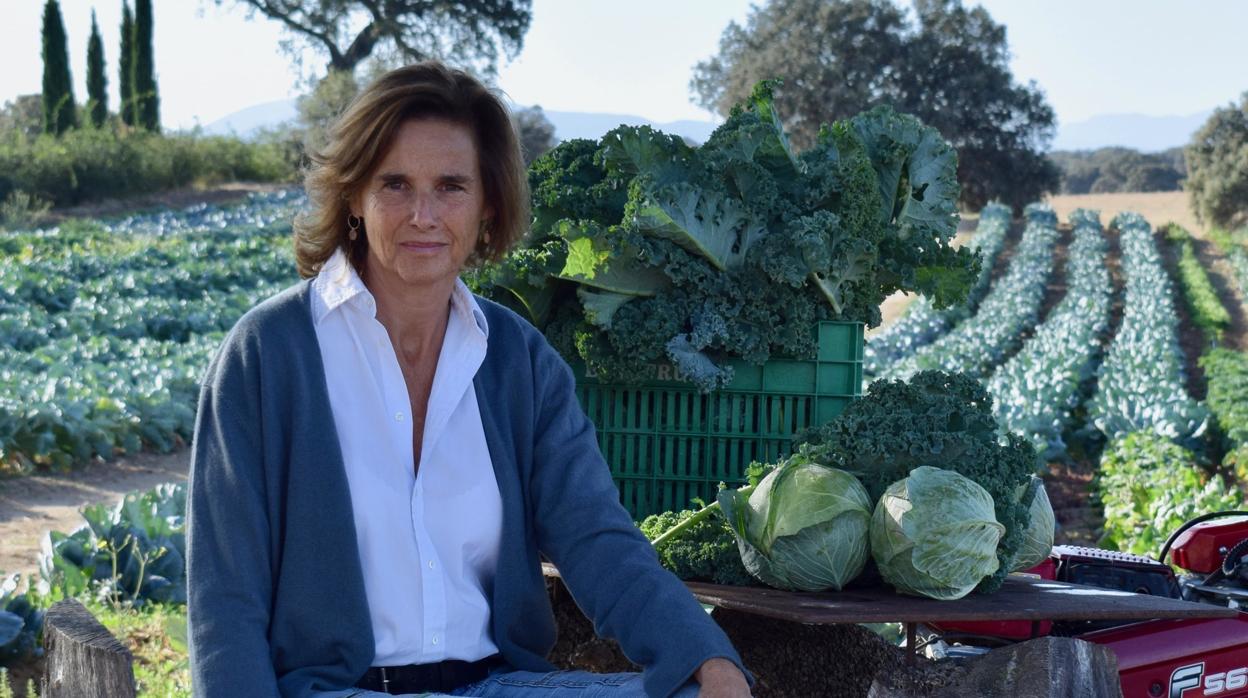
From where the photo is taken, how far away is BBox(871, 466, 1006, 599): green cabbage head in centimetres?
253

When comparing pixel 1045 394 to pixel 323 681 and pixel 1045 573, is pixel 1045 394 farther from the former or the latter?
pixel 323 681

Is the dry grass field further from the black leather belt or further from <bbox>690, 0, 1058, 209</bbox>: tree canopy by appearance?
the black leather belt

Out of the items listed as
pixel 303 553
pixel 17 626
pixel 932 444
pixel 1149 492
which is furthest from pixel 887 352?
pixel 303 553

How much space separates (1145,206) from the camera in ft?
163

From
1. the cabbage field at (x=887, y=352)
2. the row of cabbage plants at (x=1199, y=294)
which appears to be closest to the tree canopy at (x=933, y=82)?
the row of cabbage plants at (x=1199, y=294)

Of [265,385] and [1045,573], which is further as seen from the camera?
[1045,573]

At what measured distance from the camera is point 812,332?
3375 mm

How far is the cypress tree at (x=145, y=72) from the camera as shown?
43.0 m

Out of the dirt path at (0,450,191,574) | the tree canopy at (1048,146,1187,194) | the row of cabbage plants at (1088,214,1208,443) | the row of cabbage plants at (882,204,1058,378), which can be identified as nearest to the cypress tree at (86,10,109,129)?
the row of cabbage plants at (882,204,1058,378)

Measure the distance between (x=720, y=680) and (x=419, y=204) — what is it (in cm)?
109

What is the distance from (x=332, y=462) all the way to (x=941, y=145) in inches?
84.3

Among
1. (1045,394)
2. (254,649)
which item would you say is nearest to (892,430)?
(254,649)

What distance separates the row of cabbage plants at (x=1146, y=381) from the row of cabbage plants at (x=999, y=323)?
4.36 ft

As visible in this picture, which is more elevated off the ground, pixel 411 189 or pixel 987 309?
pixel 411 189
